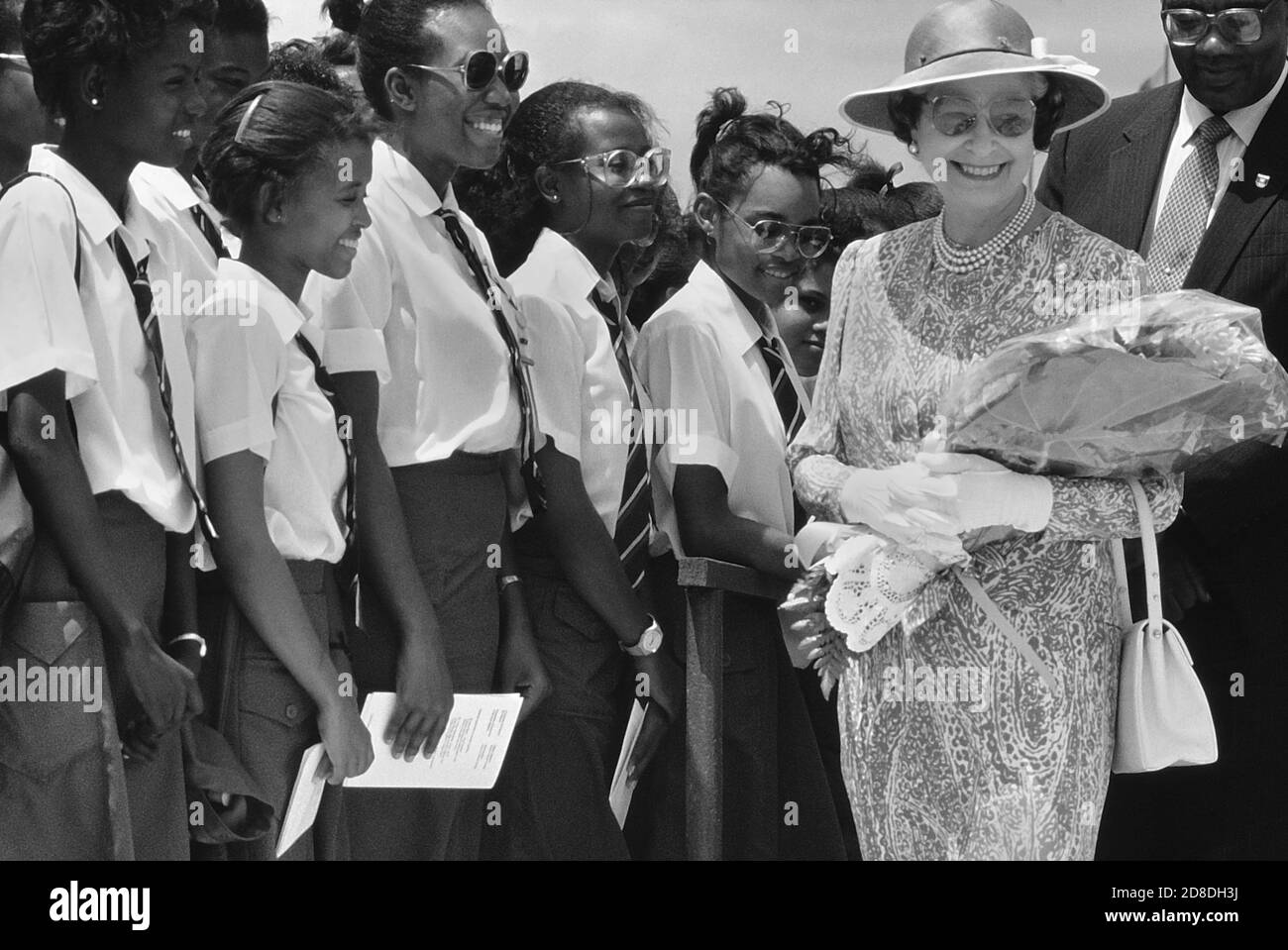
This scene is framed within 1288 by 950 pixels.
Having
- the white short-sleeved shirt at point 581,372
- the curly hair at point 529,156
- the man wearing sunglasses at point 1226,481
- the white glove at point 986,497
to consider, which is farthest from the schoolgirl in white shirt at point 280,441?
the man wearing sunglasses at point 1226,481

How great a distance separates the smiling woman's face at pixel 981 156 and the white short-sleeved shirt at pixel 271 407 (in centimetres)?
131

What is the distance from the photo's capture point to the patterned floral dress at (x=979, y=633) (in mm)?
3578

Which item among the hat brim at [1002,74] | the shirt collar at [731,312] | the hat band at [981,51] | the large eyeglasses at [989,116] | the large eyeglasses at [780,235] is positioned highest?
the hat band at [981,51]

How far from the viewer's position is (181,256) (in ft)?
12.5

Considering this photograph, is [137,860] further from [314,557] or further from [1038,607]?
[1038,607]

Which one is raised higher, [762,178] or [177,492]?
[762,178]

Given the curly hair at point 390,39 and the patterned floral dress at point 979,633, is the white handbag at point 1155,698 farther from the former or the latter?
the curly hair at point 390,39

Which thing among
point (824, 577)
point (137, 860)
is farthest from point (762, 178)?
point (137, 860)

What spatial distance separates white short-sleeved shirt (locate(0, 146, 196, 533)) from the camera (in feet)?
11.4

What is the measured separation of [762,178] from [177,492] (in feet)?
5.73

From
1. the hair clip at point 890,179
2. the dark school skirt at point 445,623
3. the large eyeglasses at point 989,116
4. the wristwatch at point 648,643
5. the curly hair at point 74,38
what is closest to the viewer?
the curly hair at point 74,38

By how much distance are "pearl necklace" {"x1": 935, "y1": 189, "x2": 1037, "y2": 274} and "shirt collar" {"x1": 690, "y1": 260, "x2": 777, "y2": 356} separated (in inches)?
35.1

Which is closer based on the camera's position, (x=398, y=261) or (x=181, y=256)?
(x=181, y=256)

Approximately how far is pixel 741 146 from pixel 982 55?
3.40 ft
